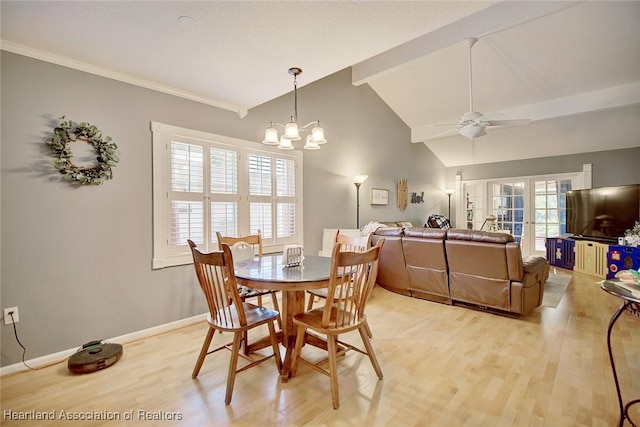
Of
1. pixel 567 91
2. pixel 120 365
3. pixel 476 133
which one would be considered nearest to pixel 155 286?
pixel 120 365

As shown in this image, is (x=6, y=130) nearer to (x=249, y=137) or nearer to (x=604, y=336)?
(x=249, y=137)

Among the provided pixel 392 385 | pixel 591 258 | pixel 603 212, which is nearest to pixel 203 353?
pixel 392 385

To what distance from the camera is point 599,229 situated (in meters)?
5.27

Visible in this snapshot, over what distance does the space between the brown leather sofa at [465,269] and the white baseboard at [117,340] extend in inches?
98.3

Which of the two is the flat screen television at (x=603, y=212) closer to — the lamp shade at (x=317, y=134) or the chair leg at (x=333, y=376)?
the lamp shade at (x=317, y=134)

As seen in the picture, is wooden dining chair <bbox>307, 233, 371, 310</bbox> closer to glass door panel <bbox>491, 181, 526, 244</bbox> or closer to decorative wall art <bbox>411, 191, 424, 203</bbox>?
decorative wall art <bbox>411, 191, 424, 203</bbox>

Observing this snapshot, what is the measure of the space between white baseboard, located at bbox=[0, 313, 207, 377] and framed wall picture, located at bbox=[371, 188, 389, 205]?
146 inches

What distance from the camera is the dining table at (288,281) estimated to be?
1913 mm

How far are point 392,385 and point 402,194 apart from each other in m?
5.01

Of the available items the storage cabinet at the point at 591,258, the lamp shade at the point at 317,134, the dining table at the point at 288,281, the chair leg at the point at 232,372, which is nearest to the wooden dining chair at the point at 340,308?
the dining table at the point at 288,281

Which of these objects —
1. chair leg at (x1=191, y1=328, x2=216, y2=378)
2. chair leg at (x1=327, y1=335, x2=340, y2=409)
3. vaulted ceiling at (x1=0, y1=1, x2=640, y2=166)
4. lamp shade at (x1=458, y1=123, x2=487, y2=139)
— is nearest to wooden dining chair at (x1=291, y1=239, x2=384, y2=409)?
chair leg at (x1=327, y1=335, x2=340, y2=409)

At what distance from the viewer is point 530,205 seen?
6.87 metres

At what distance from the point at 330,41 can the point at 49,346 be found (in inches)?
125

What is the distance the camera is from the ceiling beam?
2.82 meters
